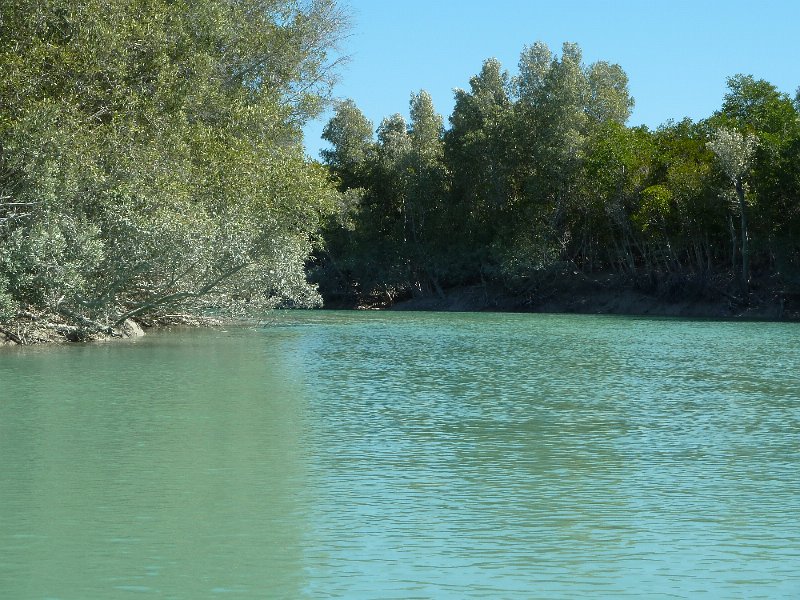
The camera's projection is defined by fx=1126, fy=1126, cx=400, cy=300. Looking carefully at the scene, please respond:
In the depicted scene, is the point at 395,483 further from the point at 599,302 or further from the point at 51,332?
the point at 599,302

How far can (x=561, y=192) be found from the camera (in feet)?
242

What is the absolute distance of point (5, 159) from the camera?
27.9m

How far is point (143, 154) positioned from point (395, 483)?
19208 mm

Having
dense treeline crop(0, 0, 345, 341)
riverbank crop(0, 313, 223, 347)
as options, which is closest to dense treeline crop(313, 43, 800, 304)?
dense treeline crop(0, 0, 345, 341)

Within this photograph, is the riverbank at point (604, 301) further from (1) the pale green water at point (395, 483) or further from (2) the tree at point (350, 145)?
(1) the pale green water at point (395, 483)

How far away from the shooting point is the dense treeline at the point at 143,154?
27608 mm

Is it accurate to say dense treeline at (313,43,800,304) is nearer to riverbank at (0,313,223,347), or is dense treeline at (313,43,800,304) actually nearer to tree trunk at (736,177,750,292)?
tree trunk at (736,177,750,292)

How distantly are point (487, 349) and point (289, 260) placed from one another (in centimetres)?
819

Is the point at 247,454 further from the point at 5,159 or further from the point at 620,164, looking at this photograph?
the point at 620,164

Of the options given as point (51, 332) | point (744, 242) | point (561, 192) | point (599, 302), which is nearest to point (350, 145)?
point (561, 192)

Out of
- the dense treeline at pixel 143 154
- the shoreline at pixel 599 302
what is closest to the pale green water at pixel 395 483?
the dense treeline at pixel 143 154

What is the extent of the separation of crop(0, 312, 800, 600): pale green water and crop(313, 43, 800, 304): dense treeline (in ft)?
121

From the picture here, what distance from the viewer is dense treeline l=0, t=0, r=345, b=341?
27.6 metres

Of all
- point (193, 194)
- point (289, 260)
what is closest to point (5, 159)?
point (193, 194)
